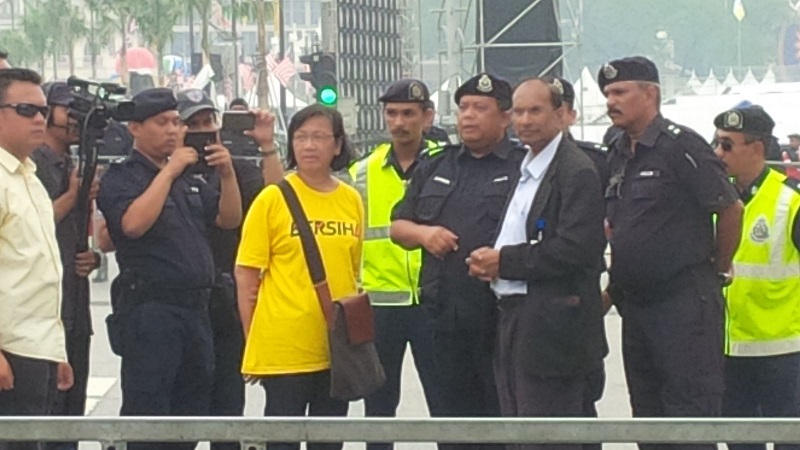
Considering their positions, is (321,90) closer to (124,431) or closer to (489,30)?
(489,30)

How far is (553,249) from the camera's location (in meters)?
6.02

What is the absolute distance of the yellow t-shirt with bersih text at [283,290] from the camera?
6.48 metres

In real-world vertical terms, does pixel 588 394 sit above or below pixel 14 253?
below

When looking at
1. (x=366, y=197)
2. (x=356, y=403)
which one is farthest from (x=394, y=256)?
(x=356, y=403)

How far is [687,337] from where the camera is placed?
6.38 metres

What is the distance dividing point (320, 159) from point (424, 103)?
4.36ft

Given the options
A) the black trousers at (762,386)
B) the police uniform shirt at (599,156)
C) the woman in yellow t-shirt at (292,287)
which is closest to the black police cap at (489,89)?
the police uniform shirt at (599,156)

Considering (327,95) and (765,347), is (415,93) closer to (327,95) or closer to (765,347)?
(765,347)

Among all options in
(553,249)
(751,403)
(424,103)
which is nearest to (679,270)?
(553,249)

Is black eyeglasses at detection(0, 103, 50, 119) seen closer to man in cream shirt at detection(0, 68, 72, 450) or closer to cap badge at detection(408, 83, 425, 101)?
man in cream shirt at detection(0, 68, 72, 450)

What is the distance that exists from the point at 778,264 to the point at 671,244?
95cm

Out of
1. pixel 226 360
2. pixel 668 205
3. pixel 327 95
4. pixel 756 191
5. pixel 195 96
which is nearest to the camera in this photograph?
pixel 668 205

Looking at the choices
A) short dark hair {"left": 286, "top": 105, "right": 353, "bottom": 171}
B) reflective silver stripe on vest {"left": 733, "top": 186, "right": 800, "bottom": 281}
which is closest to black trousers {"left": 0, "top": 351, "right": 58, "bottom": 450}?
short dark hair {"left": 286, "top": 105, "right": 353, "bottom": 171}

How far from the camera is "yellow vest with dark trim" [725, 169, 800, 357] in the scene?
709 centimetres
